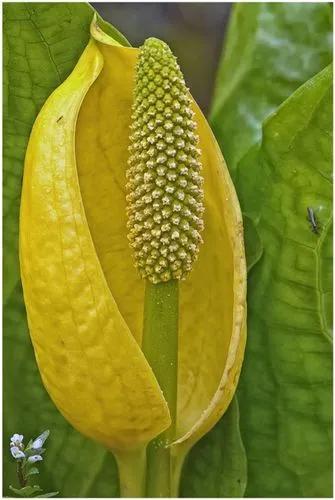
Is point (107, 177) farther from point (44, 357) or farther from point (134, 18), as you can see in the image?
point (134, 18)

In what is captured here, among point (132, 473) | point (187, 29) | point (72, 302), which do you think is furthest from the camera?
point (187, 29)

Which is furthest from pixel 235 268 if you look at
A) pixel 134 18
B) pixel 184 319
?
pixel 134 18

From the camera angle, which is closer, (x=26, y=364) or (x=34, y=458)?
(x=34, y=458)

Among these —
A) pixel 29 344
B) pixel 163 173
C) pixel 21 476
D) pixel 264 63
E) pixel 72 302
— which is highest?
pixel 264 63

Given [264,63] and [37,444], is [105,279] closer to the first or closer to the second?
[37,444]

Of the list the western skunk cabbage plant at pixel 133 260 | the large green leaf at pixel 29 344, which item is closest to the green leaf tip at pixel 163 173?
the western skunk cabbage plant at pixel 133 260

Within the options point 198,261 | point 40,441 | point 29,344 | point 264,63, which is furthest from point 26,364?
point 264,63
